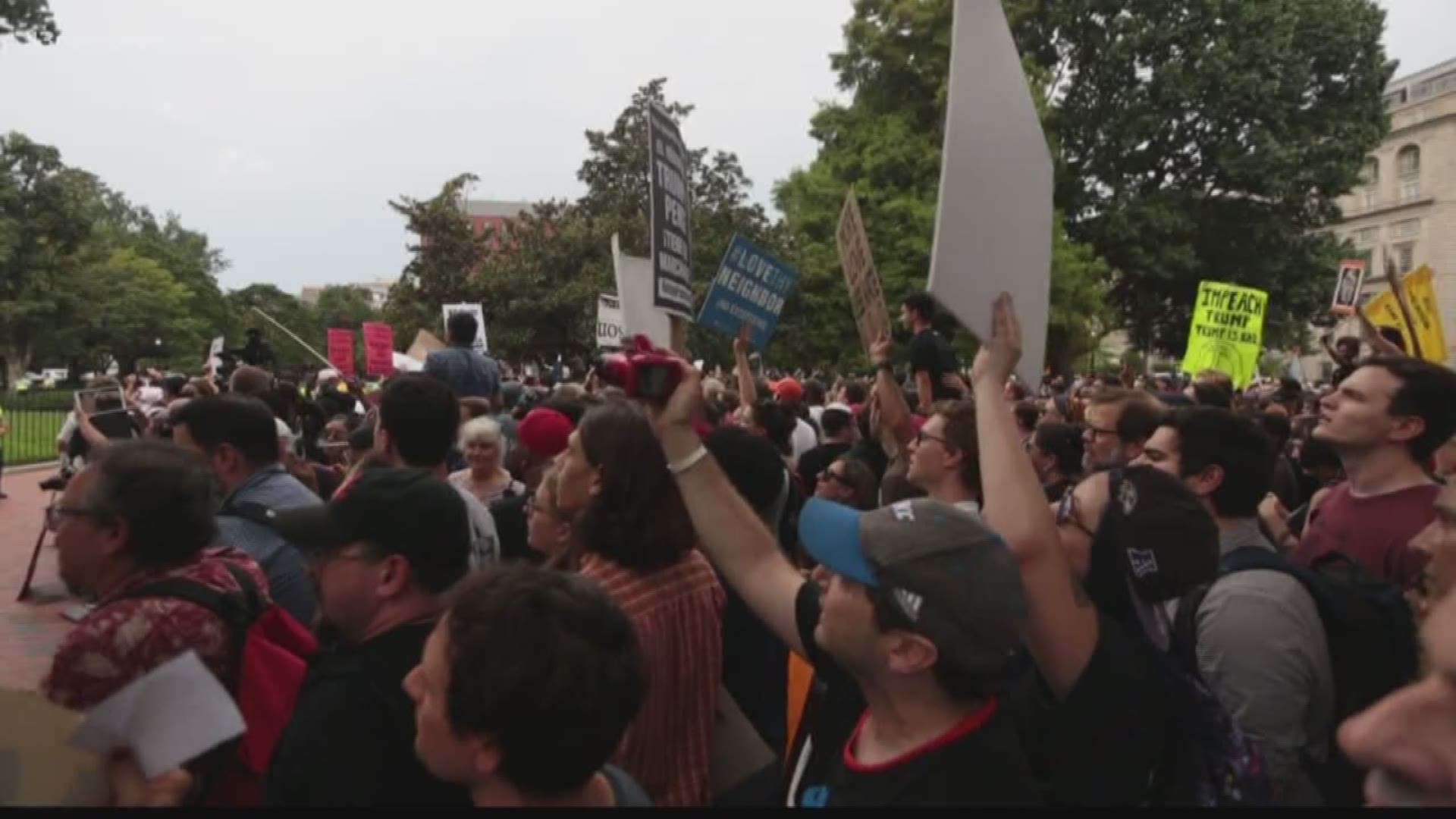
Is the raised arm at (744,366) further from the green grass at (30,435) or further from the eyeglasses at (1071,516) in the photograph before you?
the green grass at (30,435)

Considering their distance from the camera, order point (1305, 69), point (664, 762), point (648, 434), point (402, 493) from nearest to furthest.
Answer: point (402, 493) → point (664, 762) → point (648, 434) → point (1305, 69)

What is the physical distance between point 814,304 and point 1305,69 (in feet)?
45.0

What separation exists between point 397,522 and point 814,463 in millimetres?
4676

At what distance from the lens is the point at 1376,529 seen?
360 cm

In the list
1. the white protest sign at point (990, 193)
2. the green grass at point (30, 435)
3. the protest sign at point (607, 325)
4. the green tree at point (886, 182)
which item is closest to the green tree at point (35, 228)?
the green grass at point (30, 435)

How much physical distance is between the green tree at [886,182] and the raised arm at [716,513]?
26.4m

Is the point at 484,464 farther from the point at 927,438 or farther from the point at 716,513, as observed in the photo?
the point at 716,513

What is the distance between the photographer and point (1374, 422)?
375 centimetres

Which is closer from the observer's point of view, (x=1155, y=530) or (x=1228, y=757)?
(x=1228, y=757)

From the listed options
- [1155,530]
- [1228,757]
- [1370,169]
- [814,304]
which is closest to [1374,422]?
[1155,530]

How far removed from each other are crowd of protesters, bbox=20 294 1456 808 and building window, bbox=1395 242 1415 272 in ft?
242

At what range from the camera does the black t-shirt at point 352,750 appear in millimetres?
2125

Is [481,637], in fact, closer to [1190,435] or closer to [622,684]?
[622,684]

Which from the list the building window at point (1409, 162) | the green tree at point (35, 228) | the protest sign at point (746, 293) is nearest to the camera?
the protest sign at point (746, 293)
